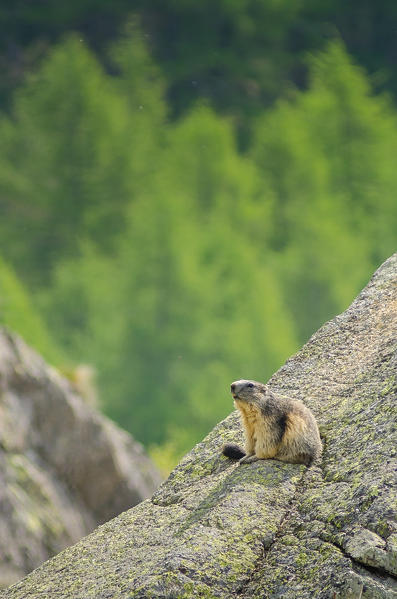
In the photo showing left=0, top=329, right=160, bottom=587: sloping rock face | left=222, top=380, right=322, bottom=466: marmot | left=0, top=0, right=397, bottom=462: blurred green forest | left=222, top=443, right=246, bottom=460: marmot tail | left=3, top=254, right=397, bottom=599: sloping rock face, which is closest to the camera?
left=3, top=254, right=397, bottom=599: sloping rock face

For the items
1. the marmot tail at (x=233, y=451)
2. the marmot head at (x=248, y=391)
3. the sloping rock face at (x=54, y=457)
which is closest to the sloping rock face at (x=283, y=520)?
the marmot tail at (x=233, y=451)

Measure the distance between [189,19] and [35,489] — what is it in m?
16.0

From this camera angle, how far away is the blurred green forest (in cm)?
2072

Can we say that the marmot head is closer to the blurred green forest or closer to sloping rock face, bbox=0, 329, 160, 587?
sloping rock face, bbox=0, 329, 160, 587

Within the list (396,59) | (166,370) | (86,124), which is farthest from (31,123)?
(396,59)

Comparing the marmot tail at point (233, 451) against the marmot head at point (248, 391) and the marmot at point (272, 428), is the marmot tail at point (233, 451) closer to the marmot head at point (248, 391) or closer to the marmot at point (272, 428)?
the marmot at point (272, 428)

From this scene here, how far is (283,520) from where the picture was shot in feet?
10.00

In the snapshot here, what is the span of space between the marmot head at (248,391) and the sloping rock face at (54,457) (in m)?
5.00

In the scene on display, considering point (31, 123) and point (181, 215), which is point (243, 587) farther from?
point (31, 123)

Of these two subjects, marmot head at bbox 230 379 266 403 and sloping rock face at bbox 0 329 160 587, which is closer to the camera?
marmot head at bbox 230 379 266 403

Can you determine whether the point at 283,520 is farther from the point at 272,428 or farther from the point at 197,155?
the point at 197,155

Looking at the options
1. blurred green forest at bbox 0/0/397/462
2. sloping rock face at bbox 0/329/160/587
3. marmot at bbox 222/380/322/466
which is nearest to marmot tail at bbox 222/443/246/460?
marmot at bbox 222/380/322/466

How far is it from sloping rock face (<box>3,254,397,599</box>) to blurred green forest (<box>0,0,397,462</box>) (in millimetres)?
16635

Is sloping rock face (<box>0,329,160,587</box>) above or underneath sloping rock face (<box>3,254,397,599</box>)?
above
